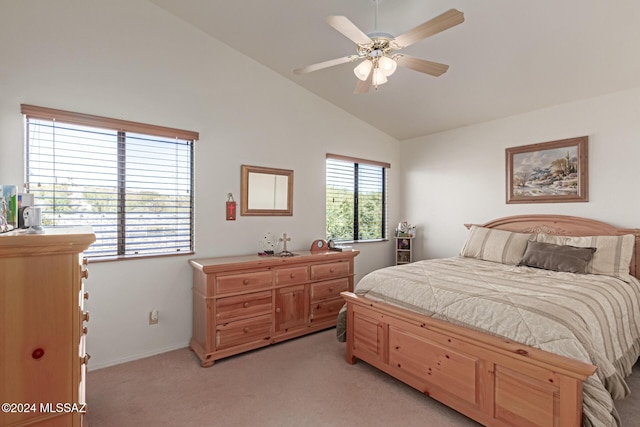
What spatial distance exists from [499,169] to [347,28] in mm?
3022

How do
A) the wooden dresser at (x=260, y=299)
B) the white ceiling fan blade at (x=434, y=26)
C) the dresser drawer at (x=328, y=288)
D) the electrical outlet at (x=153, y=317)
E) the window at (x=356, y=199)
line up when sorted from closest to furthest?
the white ceiling fan blade at (x=434, y=26) < the wooden dresser at (x=260, y=299) < the electrical outlet at (x=153, y=317) < the dresser drawer at (x=328, y=288) < the window at (x=356, y=199)

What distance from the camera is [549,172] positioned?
3.60 m

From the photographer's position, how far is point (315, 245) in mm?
3805

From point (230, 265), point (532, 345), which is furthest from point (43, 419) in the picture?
point (532, 345)

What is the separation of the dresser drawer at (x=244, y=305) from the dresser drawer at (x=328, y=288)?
55cm

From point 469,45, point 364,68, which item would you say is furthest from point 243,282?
point 469,45

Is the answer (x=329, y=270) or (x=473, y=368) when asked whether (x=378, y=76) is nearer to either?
(x=473, y=368)

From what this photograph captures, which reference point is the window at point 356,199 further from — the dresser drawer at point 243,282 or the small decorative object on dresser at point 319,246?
the dresser drawer at point 243,282

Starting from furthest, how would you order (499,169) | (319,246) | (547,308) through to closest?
(499,169)
(319,246)
(547,308)

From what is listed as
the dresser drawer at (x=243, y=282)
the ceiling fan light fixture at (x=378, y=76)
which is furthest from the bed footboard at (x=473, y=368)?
the ceiling fan light fixture at (x=378, y=76)

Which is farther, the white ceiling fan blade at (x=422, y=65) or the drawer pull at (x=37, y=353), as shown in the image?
the white ceiling fan blade at (x=422, y=65)

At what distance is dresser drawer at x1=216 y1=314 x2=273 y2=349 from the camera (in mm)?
2799

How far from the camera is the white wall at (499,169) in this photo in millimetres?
3131

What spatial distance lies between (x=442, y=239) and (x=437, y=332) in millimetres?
2690
